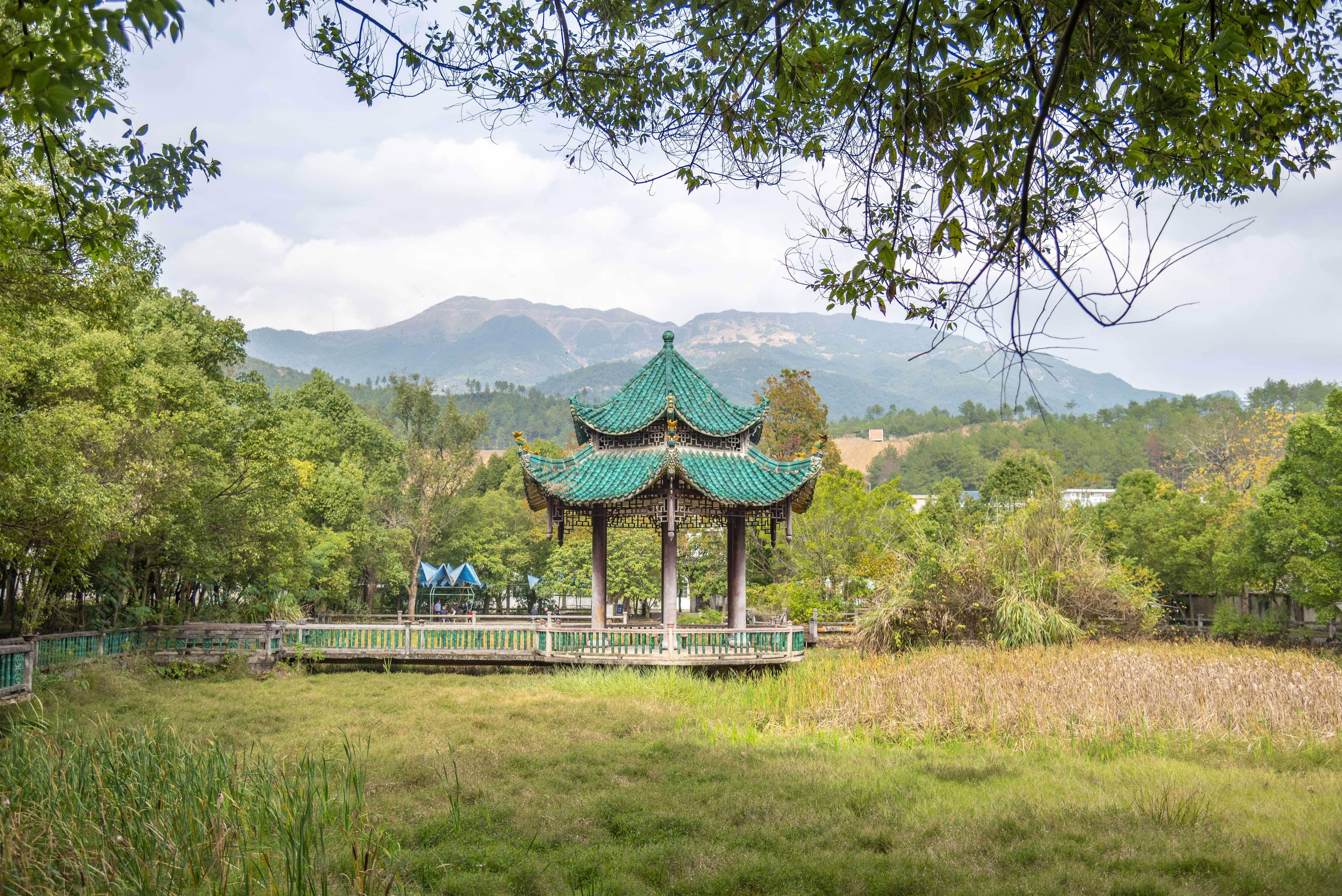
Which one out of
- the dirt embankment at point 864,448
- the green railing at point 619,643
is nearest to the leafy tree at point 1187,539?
the green railing at point 619,643

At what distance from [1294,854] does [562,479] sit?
14010 millimetres

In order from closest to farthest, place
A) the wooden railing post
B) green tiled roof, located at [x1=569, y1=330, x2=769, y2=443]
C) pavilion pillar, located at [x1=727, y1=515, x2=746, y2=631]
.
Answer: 1. the wooden railing post
2. pavilion pillar, located at [x1=727, y1=515, x2=746, y2=631]
3. green tiled roof, located at [x1=569, y1=330, x2=769, y2=443]

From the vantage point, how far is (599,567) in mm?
18297

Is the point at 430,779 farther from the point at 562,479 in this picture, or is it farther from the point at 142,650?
the point at 142,650

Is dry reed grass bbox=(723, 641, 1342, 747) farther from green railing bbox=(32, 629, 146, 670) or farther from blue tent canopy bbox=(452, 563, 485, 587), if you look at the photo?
blue tent canopy bbox=(452, 563, 485, 587)

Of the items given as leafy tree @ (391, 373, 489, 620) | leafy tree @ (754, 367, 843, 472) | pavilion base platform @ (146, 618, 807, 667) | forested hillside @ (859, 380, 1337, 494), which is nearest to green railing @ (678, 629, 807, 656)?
pavilion base platform @ (146, 618, 807, 667)

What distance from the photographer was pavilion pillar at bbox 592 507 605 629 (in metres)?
17.9

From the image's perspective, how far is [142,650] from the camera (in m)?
17.6

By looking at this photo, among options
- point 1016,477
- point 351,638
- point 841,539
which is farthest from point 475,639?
point 1016,477

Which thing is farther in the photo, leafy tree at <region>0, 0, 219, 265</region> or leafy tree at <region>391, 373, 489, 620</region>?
leafy tree at <region>391, 373, 489, 620</region>

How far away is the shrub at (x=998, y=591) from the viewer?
18.9 metres

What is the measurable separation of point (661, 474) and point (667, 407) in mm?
1681

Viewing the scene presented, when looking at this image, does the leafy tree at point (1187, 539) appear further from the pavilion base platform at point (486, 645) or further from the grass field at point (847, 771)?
the pavilion base platform at point (486, 645)

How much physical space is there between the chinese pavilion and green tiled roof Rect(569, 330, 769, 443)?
3 centimetres
